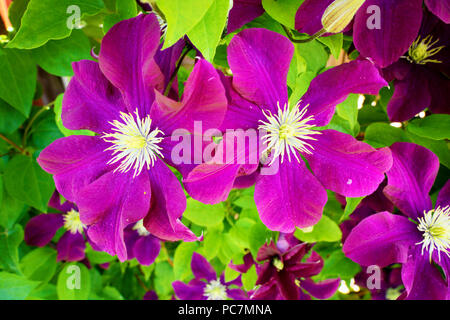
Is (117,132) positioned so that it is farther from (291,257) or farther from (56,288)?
(56,288)

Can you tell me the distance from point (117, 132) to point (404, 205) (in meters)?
0.40

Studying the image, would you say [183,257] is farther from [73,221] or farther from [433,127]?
[433,127]

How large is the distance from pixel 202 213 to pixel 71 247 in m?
Answer: 0.42

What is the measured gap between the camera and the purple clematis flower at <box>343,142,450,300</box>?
0.45 metres

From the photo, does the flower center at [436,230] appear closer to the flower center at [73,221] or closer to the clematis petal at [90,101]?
the clematis petal at [90,101]

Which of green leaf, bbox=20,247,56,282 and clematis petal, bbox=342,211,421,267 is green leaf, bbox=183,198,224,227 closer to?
→ clematis petal, bbox=342,211,421,267

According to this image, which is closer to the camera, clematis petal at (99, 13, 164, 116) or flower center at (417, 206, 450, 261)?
clematis petal at (99, 13, 164, 116)

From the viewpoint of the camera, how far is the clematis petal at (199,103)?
0.97ft

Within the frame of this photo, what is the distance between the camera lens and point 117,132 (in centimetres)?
40

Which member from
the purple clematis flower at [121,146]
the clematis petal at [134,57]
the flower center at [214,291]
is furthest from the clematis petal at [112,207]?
the flower center at [214,291]

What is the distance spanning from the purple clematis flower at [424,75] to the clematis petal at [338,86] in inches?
5.7

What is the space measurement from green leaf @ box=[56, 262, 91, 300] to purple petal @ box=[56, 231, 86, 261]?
2 centimetres

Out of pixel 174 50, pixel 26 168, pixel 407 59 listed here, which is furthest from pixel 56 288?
pixel 407 59

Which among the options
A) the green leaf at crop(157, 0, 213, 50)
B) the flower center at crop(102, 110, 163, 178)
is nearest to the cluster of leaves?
the green leaf at crop(157, 0, 213, 50)
